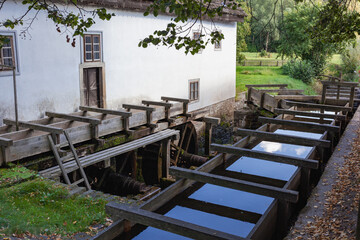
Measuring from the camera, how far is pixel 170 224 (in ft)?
13.3

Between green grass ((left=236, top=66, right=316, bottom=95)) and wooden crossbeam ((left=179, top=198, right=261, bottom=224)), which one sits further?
green grass ((left=236, top=66, right=316, bottom=95))

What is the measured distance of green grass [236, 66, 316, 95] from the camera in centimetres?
3053

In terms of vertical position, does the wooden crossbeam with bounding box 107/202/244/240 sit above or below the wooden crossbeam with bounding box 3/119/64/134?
below

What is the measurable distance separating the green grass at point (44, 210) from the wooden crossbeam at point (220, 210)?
1619mm

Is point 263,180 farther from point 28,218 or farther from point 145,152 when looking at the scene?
point 145,152

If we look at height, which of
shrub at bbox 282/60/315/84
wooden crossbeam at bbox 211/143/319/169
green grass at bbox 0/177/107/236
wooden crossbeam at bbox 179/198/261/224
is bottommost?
green grass at bbox 0/177/107/236

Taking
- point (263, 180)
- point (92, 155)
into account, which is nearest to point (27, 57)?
point (92, 155)

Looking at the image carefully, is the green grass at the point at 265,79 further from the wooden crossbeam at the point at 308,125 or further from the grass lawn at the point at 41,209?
the grass lawn at the point at 41,209

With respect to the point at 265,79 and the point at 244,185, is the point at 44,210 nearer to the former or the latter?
the point at 244,185

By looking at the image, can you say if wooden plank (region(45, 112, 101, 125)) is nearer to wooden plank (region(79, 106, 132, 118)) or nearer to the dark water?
wooden plank (region(79, 106, 132, 118))

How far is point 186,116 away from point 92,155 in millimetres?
5078

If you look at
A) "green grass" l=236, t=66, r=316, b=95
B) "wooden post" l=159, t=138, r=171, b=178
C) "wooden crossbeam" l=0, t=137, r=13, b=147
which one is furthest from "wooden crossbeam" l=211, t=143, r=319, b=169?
"green grass" l=236, t=66, r=316, b=95

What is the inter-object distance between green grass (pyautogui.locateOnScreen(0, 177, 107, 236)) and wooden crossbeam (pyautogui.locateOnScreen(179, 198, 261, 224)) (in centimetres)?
162

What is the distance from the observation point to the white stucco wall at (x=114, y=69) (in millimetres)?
10391
